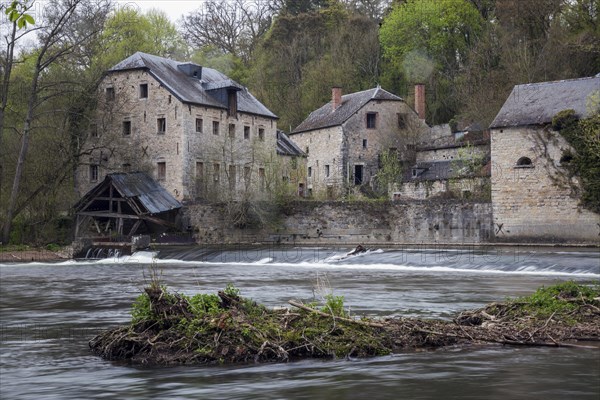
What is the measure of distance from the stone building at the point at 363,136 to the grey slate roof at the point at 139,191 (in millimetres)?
10012

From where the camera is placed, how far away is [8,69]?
36.7m

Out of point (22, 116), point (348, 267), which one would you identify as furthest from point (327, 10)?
point (348, 267)

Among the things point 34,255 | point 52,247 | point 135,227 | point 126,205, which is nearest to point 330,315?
point 34,255

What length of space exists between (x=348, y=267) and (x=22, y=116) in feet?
61.6

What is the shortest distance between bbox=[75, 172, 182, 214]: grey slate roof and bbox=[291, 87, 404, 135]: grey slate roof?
38.8ft

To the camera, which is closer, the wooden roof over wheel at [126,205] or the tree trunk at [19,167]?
the tree trunk at [19,167]

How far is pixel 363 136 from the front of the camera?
4794 cm

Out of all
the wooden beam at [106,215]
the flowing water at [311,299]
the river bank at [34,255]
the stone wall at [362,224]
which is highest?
the wooden beam at [106,215]

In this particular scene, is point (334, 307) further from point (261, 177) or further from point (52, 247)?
point (261, 177)

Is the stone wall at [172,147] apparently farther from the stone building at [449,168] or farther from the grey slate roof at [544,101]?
the grey slate roof at [544,101]

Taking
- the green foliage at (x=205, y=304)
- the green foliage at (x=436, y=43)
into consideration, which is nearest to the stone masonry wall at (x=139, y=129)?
the green foliage at (x=436, y=43)

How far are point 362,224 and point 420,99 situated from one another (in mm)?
13790

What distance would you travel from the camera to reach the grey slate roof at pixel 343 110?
47.9 m

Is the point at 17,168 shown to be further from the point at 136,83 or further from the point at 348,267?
the point at 348,267
